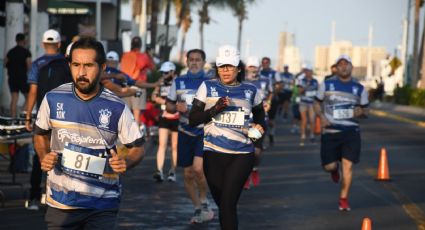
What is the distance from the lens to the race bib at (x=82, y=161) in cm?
735

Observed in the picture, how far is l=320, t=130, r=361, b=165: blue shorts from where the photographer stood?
15.0 m

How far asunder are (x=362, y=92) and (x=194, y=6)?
7587cm

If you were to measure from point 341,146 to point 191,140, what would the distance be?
87.9 inches

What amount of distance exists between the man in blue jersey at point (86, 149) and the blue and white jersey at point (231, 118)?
355 cm

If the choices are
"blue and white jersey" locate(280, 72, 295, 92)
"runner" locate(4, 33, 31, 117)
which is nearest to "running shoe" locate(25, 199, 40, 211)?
"runner" locate(4, 33, 31, 117)

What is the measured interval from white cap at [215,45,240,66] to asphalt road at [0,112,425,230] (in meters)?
2.13

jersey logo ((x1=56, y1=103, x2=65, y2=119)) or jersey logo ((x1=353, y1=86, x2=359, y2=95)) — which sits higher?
jersey logo ((x1=56, y1=103, x2=65, y2=119))

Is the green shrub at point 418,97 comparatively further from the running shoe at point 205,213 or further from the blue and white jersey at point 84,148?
the blue and white jersey at point 84,148

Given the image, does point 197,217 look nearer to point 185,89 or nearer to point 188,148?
point 188,148

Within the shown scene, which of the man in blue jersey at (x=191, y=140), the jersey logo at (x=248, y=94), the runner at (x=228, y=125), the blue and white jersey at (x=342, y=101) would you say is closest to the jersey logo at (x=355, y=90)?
the blue and white jersey at (x=342, y=101)

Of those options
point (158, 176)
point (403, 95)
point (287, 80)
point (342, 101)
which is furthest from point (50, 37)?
point (403, 95)

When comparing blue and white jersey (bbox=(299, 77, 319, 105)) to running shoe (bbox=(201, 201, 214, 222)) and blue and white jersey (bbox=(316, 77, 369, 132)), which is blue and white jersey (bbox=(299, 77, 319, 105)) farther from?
running shoe (bbox=(201, 201, 214, 222))

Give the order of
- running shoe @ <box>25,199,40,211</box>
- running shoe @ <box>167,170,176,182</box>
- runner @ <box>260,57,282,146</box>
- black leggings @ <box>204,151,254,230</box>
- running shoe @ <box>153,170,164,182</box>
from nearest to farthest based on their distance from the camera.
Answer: black leggings @ <box>204,151,254,230</box>
running shoe @ <box>25,199,40,211</box>
running shoe @ <box>153,170,164,182</box>
running shoe @ <box>167,170,176,182</box>
runner @ <box>260,57,282,146</box>

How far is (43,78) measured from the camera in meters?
13.0
